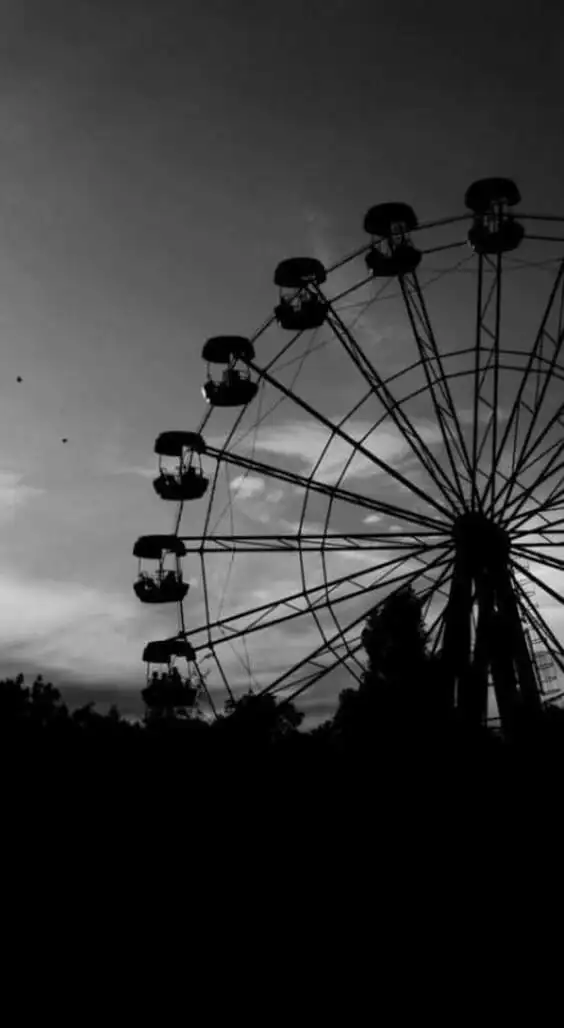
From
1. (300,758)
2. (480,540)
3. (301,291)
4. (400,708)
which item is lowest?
(300,758)

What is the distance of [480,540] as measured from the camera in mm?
21156

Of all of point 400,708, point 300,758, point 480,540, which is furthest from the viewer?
point 480,540

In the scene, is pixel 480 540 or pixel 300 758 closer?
pixel 300 758

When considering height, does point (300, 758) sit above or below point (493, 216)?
below

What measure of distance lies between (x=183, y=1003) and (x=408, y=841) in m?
4.45

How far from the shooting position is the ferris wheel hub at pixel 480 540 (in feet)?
68.8

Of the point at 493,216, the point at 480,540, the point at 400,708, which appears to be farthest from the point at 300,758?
the point at 493,216

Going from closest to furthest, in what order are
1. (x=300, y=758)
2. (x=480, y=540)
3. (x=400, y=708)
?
1. (x=300, y=758)
2. (x=400, y=708)
3. (x=480, y=540)

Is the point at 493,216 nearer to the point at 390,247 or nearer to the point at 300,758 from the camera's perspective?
the point at 390,247

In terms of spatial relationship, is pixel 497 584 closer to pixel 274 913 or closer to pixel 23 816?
pixel 274 913

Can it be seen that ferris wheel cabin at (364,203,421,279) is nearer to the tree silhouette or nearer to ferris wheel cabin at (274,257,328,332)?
ferris wheel cabin at (274,257,328,332)

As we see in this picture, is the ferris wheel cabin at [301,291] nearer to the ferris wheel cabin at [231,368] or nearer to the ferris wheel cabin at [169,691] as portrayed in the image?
the ferris wheel cabin at [231,368]

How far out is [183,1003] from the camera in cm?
966

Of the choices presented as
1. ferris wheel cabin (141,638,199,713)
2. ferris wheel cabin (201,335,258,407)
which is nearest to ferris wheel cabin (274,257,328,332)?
ferris wheel cabin (201,335,258,407)
